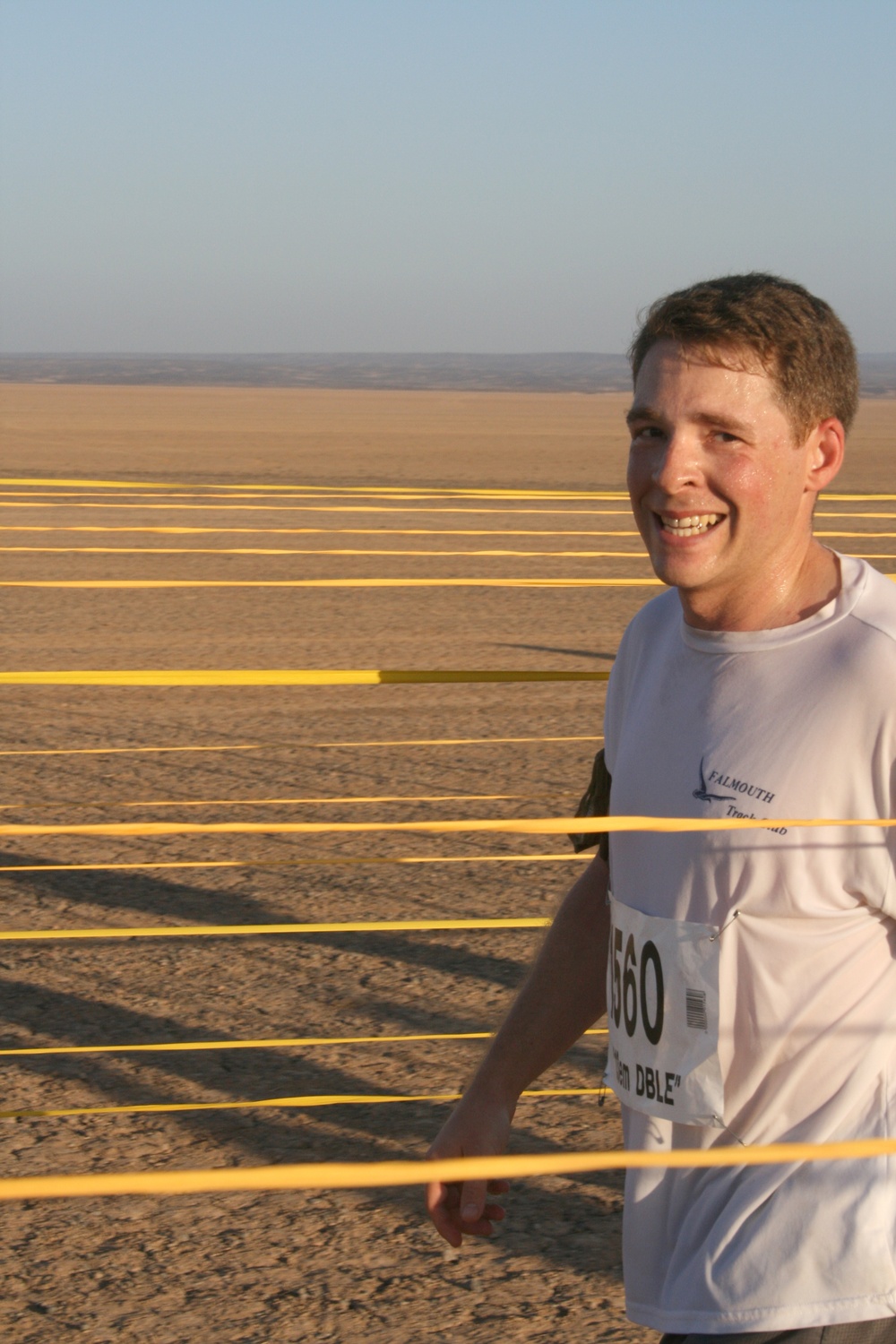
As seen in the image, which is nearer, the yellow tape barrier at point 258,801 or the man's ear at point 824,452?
the man's ear at point 824,452

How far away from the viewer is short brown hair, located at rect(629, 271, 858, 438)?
1.63 metres

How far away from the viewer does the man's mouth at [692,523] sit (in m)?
1.67

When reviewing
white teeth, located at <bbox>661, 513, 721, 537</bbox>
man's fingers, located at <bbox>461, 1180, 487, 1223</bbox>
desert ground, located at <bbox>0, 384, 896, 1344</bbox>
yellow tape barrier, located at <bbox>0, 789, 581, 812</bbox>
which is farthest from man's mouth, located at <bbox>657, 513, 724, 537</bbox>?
yellow tape barrier, located at <bbox>0, 789, 581, 812</bbox>

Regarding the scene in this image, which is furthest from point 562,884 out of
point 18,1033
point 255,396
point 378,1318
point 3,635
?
point 255,396

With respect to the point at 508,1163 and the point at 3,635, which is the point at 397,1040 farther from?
the point at 3,635

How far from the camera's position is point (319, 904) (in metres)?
5.18

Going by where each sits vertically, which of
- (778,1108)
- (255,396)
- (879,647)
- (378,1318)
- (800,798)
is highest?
(255,396)

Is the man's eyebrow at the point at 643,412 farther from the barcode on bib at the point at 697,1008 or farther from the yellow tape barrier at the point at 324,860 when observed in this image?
the yellow tape barrier at the point at 324,860

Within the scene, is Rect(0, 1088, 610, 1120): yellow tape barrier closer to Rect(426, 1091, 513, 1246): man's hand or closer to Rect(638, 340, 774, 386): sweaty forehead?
Rect(426, 1091, 513, 1246): man's hand

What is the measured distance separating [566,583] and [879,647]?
11414 millimetres

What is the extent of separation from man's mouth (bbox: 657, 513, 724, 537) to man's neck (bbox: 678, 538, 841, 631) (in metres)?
0.06

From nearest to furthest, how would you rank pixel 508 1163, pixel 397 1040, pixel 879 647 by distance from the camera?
pixel 508 1163, pixel 879 647, pixel 397 1040

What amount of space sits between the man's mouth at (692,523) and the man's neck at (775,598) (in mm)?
64

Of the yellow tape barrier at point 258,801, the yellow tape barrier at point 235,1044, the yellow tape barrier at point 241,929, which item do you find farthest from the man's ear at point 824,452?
the yellow tape barrier at point 258,801
